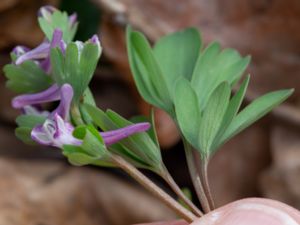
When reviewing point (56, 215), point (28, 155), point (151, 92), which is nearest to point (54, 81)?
point (151, 92)

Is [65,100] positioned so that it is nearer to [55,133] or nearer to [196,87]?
[55,133]

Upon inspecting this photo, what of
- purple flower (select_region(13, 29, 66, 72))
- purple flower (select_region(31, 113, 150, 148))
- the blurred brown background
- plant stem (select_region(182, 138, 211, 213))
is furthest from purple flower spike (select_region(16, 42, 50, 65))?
the blurred brown background

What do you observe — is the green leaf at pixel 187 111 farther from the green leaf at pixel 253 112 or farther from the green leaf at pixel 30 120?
the green leaf at pixel 30 120

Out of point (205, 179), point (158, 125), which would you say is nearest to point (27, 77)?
point (205, 179)

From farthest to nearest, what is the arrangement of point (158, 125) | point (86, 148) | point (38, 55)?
point (158, 125) → point (38, 55) → point (86, 148)

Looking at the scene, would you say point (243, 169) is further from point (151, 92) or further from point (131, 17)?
point (151, 92)

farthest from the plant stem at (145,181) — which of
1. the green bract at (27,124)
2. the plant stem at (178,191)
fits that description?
the green bract at (27,124)
